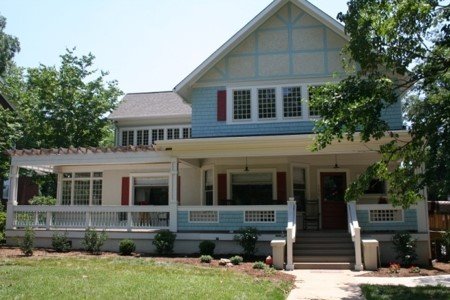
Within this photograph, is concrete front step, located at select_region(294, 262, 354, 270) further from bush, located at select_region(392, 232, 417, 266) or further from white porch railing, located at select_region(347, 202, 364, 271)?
bush, located at select_region(392, 232, 417, 266)

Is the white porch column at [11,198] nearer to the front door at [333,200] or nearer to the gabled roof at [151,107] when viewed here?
the gabled roof at [151,107]

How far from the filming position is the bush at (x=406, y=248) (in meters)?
14.8

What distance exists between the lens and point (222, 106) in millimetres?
19531

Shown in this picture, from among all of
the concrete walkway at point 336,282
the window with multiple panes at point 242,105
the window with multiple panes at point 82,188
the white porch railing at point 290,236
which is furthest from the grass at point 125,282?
the window with multiple panes at point 82,188

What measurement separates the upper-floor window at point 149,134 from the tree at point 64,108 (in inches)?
228

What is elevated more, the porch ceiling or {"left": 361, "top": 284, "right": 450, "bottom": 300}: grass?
the porch ceiling

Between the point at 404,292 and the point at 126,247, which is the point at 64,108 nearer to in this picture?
the point at 126,247

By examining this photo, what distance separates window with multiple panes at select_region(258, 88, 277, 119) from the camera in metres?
19.2

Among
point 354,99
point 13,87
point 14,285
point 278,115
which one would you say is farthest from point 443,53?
point 13,87

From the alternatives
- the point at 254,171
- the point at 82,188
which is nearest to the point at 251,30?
the point at 254,171

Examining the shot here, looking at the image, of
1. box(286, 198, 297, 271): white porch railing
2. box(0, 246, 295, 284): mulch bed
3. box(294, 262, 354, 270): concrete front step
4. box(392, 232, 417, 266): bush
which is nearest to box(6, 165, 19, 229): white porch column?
box(0, 246, 295, 284): mulch bed

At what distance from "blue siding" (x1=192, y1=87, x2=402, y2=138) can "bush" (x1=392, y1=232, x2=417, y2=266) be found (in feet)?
16.8

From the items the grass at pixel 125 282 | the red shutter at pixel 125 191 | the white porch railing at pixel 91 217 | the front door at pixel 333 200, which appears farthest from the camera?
the red shutter at pixel 125 191

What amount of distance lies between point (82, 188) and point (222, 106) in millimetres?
8882
